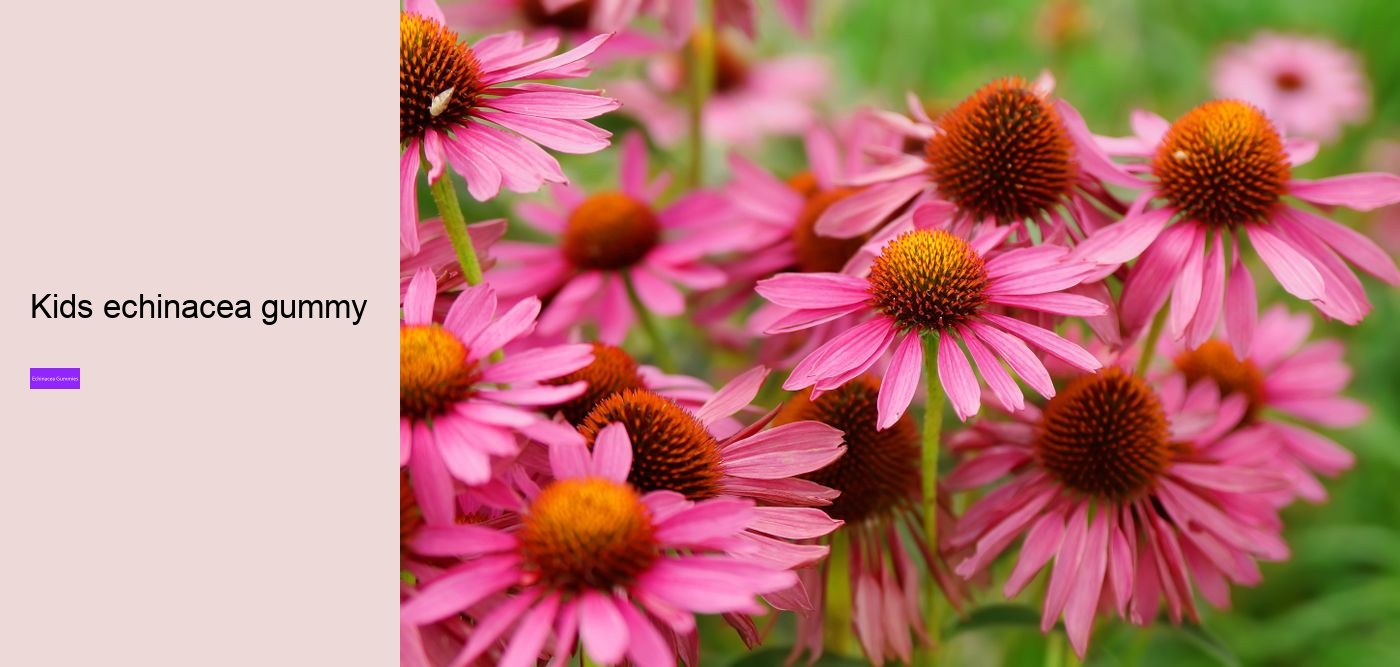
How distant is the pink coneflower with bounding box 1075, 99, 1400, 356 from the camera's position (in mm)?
924

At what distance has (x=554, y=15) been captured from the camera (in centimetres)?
163

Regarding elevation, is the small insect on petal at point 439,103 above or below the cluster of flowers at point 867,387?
above

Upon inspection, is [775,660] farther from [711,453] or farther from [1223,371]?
[1223,371]

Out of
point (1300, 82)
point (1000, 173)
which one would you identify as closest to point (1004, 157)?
point (1000, 173)

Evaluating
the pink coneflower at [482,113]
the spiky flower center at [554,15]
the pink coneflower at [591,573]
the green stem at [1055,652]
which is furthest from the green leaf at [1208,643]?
the spiky flower center at [554,15]

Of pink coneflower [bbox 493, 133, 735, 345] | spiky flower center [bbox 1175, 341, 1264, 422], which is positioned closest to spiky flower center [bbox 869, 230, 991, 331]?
pink coneflower [bbox 493, 133, 735, 345]

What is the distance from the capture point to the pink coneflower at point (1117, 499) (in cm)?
92

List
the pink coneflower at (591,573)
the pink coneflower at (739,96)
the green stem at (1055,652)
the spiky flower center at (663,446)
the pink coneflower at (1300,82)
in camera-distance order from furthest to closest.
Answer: the pink coneflower at (1300,82), the pink coneflower at (739,96), the green stem at (1055,652), the spiky flower center at (663,446), the pink coneflower at (591,573)

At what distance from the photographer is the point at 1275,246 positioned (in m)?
0.95

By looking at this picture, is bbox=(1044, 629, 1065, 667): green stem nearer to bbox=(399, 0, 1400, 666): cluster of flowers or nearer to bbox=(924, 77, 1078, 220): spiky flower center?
bbox=(399, 0, 1400, 666): cluster of flowers
